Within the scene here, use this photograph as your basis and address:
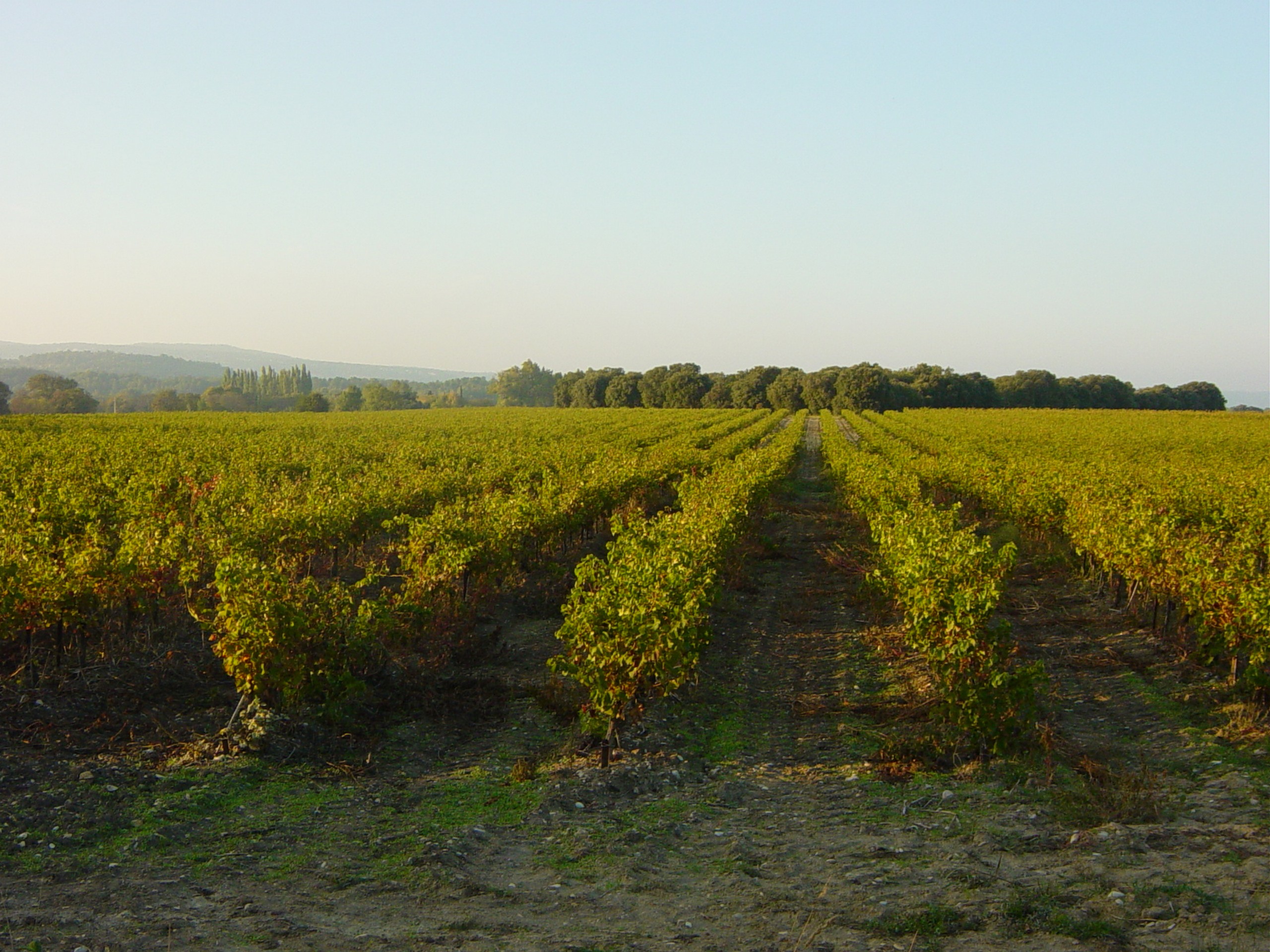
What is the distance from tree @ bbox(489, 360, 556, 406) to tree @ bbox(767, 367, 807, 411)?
251 feet

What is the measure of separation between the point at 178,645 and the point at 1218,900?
11705mm

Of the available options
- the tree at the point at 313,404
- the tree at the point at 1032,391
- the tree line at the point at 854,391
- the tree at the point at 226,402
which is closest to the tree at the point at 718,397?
the tree line at the point at 854,391

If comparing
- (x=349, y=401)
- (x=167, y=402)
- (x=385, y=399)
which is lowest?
(x=167, y=402)

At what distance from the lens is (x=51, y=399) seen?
93.1m

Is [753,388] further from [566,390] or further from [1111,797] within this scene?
[1111,797]

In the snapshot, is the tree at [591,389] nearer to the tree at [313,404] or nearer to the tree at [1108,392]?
the tree at [313,404]

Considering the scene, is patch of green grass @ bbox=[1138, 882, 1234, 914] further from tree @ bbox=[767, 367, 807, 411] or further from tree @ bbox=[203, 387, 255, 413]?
tree @ bbox=[203, 387, 255, 413]

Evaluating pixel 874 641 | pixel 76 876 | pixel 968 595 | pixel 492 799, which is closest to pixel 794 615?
pixel 874 641

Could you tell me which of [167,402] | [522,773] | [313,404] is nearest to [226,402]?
[167,402]

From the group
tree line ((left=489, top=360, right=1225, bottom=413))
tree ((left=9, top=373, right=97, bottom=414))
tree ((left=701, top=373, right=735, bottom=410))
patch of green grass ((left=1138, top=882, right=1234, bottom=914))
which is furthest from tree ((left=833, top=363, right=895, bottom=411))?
patch of green grass ((left=1138, top=882, right=1234, bottom=914))

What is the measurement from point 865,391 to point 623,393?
112 ft

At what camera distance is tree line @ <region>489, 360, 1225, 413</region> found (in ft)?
353

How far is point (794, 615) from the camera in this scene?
14156 millimetres

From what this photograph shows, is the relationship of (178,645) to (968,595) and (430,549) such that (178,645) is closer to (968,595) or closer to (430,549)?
(430,549)
